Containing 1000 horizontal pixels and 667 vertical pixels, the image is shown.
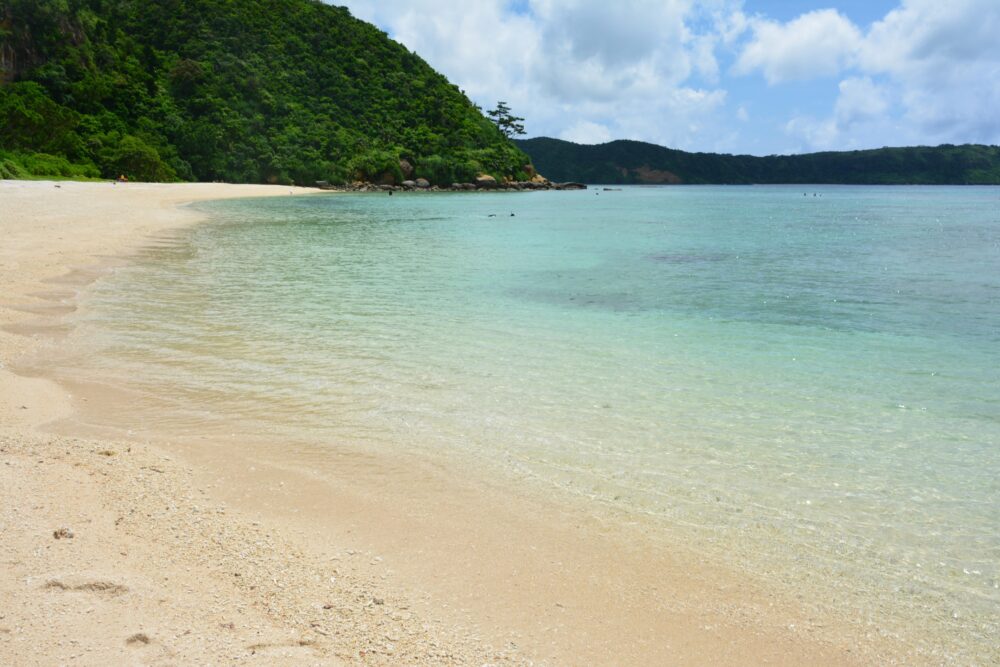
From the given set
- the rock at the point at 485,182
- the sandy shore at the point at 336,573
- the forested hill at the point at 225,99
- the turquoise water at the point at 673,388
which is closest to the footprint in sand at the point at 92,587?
the sandy shore at the point at 336,573

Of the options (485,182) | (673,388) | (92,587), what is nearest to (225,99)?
(485,182)

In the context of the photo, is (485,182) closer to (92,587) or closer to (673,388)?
(673,388)

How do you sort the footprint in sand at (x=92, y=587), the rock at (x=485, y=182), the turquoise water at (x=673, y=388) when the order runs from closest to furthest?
1. the footprint in sand at (x=92, y=587)
2. the turquoise water at (x=673, y=388)
3. the rock at (x=485, y=182)

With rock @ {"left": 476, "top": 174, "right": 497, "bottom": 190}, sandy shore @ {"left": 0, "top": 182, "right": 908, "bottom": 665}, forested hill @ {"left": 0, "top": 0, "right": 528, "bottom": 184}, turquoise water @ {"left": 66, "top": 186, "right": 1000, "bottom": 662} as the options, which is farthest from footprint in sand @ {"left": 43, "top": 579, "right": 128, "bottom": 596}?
rock @ {"left": 476, "top": 174, "right": 497, "bottom": 190}

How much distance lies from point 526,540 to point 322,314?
23.2 ft

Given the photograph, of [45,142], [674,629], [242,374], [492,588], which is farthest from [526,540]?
[45,142]

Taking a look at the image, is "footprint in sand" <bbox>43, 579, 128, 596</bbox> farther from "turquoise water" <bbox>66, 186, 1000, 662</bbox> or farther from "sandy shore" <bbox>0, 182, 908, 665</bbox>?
"turquoise water" <bbox>66, 186, 1000, 662</bbox>

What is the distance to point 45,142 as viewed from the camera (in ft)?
177

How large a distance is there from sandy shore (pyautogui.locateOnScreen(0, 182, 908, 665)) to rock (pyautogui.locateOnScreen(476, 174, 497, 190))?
88509 millimetres

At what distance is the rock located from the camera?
9062cm

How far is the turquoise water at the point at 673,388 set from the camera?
3883 mm

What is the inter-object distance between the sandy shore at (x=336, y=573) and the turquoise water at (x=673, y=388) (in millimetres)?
431

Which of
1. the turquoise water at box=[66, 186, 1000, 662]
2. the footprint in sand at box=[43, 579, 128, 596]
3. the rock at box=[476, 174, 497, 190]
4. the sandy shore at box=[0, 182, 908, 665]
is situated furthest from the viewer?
the rock at box=[476, 174, 497, 190]

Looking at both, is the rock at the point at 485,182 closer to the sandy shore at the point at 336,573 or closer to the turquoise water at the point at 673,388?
the turquoise water at the point at 673,388
